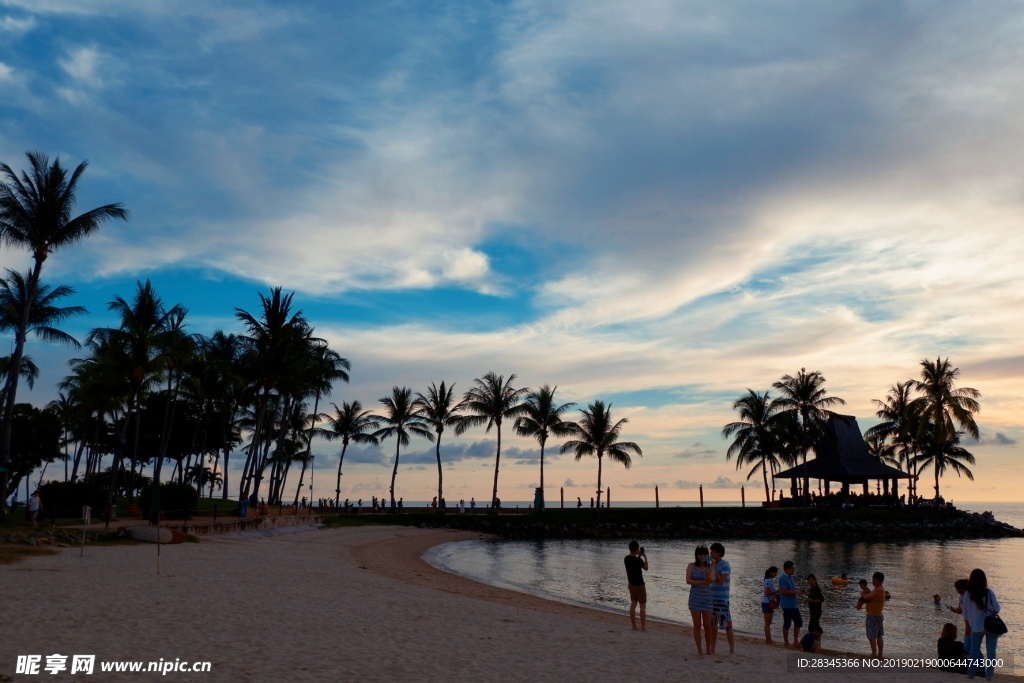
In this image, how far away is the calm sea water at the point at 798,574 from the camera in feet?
68.7

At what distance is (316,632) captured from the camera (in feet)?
38.7

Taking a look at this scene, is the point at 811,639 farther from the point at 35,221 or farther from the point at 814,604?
the point at 35,221

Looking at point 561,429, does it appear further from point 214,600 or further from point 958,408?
point 214,600

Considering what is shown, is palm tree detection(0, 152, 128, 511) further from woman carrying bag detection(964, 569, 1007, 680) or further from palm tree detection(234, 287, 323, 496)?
woman carrying bag detection(964, 569, 1007, 680)

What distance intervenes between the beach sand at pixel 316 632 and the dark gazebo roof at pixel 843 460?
53.6m

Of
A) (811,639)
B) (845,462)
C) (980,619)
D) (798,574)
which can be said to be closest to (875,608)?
(811,639)

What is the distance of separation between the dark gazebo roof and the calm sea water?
903 centimetres

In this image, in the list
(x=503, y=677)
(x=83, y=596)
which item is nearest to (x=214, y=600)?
(x=83, y=596)

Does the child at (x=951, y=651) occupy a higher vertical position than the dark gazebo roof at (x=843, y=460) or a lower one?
lower

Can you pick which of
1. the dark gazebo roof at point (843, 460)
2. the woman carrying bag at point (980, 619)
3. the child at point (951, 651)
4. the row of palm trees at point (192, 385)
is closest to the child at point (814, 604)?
the child at point (951, 651)

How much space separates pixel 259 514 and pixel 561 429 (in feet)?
99.3

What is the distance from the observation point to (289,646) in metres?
10.6

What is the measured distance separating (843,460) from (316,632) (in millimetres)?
65310

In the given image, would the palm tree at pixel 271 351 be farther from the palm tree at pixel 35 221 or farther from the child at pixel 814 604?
the child at pixel 814 604
